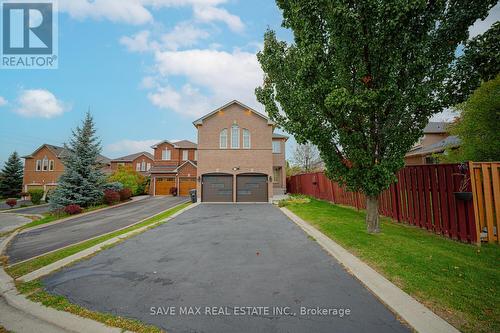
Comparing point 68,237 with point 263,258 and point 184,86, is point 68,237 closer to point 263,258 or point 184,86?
point 263,258

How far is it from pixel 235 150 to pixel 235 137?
1.21 m

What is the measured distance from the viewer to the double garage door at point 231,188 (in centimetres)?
2005

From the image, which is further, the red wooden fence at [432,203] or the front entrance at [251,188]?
the front entrance at [251,188]

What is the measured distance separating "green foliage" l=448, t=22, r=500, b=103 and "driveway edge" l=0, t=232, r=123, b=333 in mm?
9012

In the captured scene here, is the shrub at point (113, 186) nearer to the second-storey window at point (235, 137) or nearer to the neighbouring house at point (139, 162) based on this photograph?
the second-storey window at point (235, 137)

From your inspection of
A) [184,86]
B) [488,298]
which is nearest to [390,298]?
[488,298]

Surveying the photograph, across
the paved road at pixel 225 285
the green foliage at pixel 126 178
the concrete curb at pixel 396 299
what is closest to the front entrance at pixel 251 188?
the green foliage at pixel 126 178

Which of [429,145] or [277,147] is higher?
[277,147]

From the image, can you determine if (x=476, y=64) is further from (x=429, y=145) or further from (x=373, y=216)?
(x=429, y=145)

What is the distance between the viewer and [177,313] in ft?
Result: 10.00

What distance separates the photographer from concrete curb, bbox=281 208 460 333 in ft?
8.62

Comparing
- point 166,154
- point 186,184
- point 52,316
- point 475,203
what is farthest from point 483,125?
point 166,154

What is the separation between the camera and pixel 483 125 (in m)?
12.4

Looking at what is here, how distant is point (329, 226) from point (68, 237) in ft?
32.8
